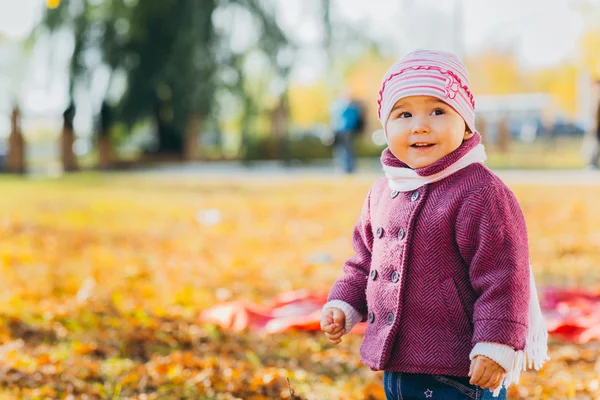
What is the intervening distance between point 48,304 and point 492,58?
182 feet

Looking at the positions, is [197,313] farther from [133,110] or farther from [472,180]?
[133,110]

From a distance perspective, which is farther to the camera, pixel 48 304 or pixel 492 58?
pixel 492 58

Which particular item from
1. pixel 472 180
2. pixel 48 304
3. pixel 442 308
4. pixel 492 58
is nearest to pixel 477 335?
pixel 442 308

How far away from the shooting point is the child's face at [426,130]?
7.11 feet

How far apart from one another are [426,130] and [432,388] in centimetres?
71

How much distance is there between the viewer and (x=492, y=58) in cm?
5750

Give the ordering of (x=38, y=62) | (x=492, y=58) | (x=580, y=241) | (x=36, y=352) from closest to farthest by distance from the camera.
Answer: (x=36, y=352)
(x=580, y=241)
(x=38, y=62)
(x=492, y=58)

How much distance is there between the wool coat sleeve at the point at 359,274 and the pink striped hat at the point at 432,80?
1.27 ft

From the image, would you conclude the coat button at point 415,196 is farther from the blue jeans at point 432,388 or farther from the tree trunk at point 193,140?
the tree trunk at point 193,140

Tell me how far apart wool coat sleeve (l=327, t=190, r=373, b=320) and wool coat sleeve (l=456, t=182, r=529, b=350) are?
0.39m

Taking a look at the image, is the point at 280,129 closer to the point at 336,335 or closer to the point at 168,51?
the point at 168,51

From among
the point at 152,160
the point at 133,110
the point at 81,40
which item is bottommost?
the point at 152,160

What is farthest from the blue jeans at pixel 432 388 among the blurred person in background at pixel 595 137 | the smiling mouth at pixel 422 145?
the blurred person in background at pixel 595 137

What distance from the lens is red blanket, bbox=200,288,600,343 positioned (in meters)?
4.75
